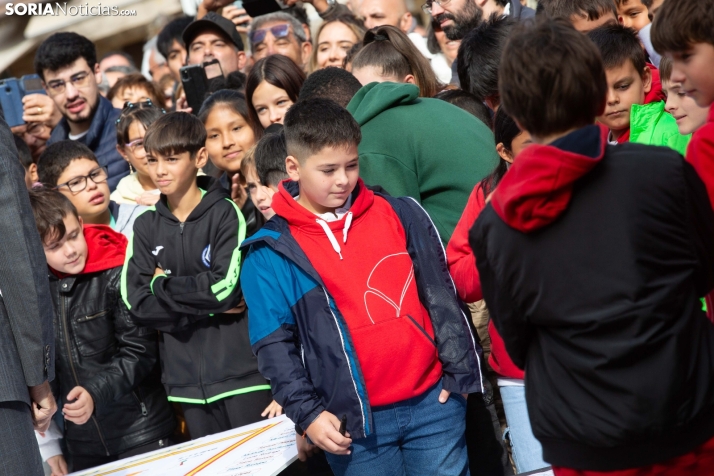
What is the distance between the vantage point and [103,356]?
3906mm

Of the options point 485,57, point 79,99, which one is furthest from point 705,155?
point 79,99

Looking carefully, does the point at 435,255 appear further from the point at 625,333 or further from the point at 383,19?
the point at 383,19

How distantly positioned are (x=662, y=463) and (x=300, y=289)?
1.33m

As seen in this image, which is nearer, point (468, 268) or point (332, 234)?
point (468, 268)

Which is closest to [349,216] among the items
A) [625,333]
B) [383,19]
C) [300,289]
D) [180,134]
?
[300,289]

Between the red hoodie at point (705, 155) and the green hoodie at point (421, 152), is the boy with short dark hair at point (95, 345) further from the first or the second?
the red hoodie at point (705, 155)

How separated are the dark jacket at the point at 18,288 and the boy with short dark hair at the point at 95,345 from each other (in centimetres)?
110

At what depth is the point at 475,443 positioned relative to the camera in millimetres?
3258

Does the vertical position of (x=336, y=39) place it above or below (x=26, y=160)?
above

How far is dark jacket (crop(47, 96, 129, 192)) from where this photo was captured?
18.3 ft

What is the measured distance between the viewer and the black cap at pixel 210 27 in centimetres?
587

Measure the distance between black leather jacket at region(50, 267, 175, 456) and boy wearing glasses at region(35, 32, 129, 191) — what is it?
175cm

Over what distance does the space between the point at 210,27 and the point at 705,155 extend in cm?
462

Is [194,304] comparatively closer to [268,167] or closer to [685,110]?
[268,167]
